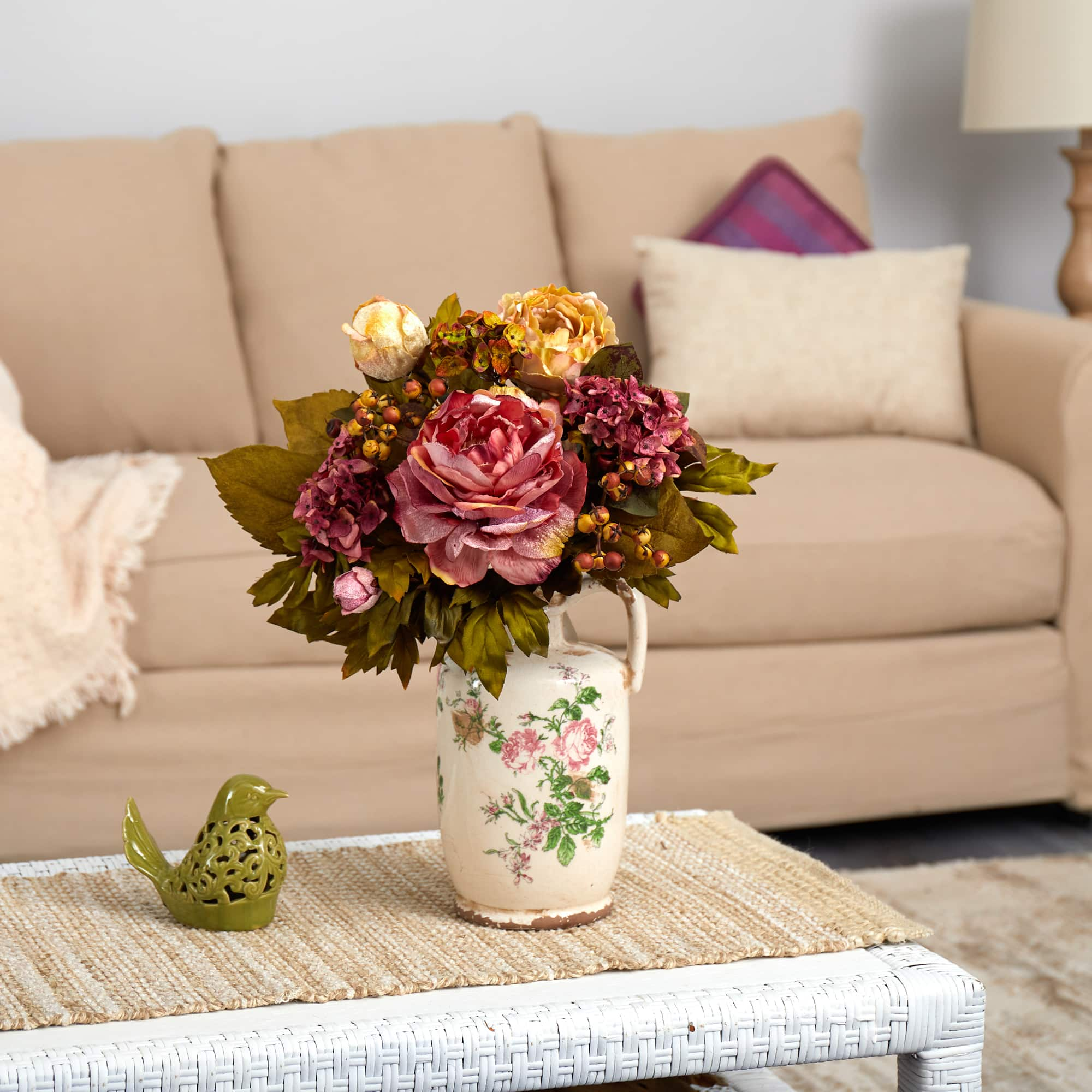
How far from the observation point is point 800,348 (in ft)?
7.48

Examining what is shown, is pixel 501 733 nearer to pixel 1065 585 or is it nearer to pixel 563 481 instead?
pixel 563 481

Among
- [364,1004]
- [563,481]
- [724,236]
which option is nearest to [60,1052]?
[364,1004]

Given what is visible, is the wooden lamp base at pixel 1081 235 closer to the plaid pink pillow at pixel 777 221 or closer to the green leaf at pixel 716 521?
the plaid pink pillow at pixel 777 221

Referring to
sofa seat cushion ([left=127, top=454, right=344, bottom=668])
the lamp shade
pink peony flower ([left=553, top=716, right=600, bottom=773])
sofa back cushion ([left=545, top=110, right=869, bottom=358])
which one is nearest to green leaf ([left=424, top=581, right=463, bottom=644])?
pink peony flower ([left=553, top=716, right=600, bottom=773])

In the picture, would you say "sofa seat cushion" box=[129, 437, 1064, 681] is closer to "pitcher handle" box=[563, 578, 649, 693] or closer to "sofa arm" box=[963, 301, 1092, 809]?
"sofa arm" box=[963, 301, 1092, 809]

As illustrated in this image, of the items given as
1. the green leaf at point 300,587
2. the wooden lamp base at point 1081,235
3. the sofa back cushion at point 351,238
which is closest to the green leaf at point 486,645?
the green leaf at point 300,587

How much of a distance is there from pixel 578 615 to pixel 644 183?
1.02 metres

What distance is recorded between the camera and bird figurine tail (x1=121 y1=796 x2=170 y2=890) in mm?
975

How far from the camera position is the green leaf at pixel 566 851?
93 centimetres

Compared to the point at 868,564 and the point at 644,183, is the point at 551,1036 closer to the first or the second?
the point at 868,564

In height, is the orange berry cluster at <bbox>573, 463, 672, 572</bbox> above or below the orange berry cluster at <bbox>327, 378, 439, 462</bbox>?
below

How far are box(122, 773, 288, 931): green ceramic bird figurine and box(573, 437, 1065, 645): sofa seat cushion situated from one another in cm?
88

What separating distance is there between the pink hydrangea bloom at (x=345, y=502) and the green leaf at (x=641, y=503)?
0.46 feet

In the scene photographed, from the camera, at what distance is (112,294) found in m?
2.21
